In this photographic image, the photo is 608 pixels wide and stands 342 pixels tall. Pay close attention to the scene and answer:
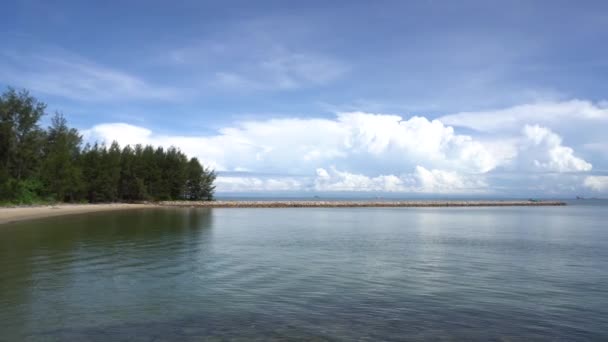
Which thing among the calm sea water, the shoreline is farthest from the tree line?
the calm sea water

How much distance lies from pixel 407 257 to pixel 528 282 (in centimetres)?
897

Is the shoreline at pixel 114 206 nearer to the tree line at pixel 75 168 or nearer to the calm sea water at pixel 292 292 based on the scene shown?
the tree line at pixel 75 168

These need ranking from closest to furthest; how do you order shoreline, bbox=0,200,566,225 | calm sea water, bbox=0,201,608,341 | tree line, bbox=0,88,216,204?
calm sea water, bbox=0,201,608,341, shoreline, bbox=0,200,566,225, tree line, bbox=0,88,216,204

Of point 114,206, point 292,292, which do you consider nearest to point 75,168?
point 114,206

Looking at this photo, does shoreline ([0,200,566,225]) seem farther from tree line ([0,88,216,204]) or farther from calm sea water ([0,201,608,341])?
calm sea water ([0,201,608,341])

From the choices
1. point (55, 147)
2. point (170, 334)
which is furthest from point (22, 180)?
point (170, 334)

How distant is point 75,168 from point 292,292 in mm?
88347

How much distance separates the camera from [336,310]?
15594 millimetres

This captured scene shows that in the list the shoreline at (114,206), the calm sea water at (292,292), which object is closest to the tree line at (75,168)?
the shoreline at (114,206)

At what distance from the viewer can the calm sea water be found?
13273 millimetres

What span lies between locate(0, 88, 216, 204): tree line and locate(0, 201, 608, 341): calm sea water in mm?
56361

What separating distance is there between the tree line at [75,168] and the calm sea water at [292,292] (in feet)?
185

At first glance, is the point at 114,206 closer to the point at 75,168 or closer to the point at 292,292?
the point at 75,168

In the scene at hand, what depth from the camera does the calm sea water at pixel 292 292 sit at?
13.3 metres
